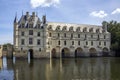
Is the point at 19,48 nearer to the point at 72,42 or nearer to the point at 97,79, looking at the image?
the point at 72,42

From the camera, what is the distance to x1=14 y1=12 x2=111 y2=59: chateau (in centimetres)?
5909

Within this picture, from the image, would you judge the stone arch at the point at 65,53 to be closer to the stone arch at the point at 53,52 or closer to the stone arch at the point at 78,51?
the stone arch at the point at 53,52

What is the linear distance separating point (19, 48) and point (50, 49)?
29.1ft

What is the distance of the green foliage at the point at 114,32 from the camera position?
71.3 metres

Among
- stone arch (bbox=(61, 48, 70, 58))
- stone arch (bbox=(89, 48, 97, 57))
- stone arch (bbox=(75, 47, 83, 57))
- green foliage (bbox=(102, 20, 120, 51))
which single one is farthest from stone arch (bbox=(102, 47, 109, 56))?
stone arch (bbox=(61, 48, 70, 58))

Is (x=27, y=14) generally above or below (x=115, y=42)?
above

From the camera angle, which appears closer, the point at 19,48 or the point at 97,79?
the point at 97,79

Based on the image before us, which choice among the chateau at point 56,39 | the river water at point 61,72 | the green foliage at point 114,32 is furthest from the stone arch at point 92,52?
the river water at point 61,72

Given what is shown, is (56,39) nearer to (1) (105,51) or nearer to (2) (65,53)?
(2) (65,53)

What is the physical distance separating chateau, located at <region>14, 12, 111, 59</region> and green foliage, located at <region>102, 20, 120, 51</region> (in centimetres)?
223

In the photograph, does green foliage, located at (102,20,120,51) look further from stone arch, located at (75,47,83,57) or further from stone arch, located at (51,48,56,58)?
stone arch, located at (51,48,56,58)

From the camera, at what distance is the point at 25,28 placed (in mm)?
59188

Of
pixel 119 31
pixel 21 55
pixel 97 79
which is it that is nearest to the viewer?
pixel 97 79

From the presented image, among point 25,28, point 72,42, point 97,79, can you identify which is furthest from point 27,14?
point 97,79
